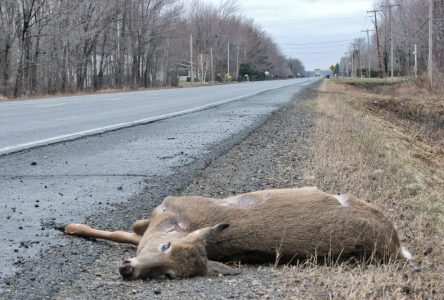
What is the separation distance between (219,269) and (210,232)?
23cm

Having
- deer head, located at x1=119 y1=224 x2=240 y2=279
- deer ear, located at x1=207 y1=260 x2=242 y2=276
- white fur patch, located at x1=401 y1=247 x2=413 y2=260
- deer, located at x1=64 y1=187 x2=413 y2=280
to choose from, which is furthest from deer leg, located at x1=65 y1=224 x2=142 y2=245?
white fur patch, located at x1=401 y1=247 x2=413 y2=260

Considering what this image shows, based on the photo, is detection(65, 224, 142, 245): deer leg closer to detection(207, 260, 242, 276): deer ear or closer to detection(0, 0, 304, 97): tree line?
detection(207, 260, 242, 276): deer ear

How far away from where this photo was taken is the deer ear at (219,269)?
377 centimetres

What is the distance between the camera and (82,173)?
7160mm

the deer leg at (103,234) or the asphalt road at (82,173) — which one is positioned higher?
the asphalt road at (82,173)

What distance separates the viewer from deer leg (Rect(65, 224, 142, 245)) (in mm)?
4348

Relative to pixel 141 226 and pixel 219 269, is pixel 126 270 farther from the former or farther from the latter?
pixel 141 226

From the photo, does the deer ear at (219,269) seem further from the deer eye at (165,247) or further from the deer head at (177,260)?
the deer eye at (165,247)

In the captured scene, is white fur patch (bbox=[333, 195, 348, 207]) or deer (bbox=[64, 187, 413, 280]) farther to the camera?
white fur patch (bbox=[333, 195, 348, 207])

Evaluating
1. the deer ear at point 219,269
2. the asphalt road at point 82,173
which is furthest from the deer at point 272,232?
the asphalt road at point 82,173

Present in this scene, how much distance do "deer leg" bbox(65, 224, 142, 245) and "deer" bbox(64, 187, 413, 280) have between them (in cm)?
22

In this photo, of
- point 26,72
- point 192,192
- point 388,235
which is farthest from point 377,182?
point 26,72

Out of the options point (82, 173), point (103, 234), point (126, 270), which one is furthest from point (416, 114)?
point (126, 270)

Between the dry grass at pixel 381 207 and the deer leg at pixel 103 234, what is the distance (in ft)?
3.75
